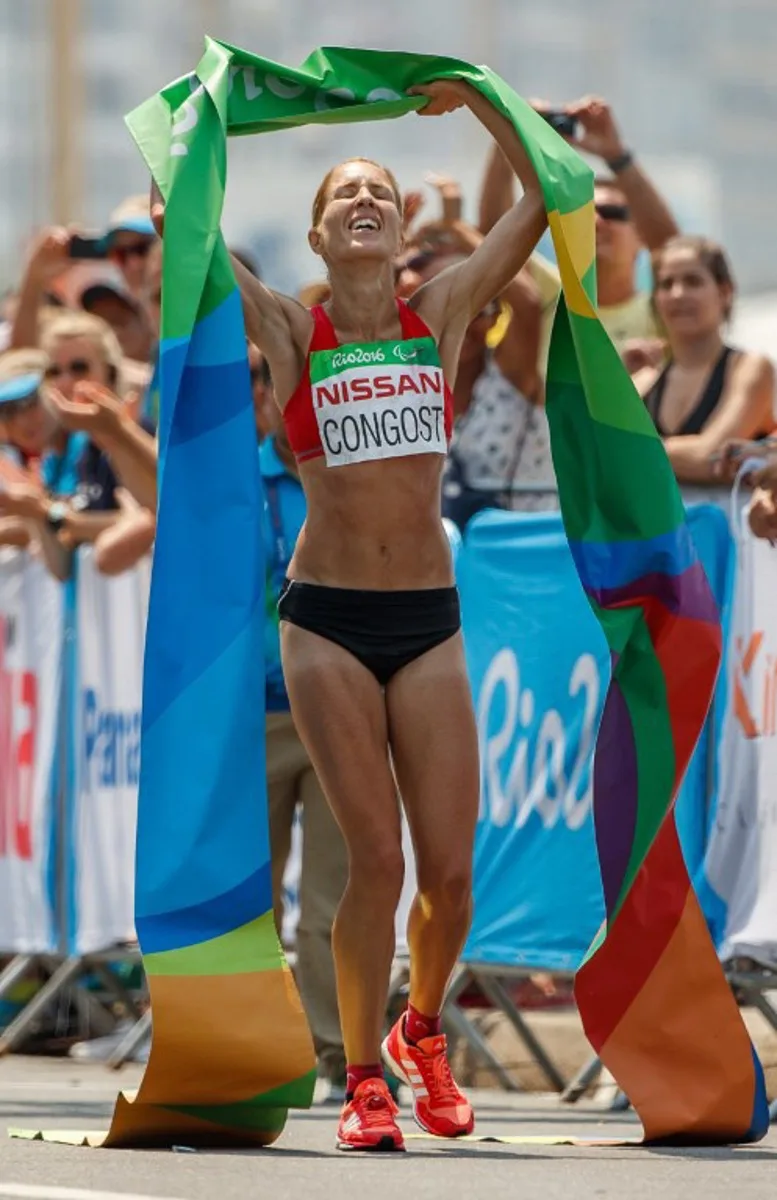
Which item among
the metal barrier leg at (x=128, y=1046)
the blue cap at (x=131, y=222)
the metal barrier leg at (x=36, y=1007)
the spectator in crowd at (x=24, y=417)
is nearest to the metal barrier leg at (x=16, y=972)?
the metal barrier leg at (x=36, y=1007)

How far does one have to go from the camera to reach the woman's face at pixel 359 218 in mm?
7113

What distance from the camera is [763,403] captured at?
916 cm

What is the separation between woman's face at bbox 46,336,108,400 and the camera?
36.2ft

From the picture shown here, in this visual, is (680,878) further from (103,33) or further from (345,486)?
(103,33)

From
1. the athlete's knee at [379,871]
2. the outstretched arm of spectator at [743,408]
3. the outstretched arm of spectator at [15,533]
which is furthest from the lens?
the outstretched arm of spectator at [15,533]

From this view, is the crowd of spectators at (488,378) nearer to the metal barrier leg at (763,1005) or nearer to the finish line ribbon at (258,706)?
the finish line ribbon at (258,706)

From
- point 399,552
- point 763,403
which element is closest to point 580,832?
point 763,403

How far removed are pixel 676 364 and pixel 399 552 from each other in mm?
2615

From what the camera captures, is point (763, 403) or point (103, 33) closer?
point (763, 403)

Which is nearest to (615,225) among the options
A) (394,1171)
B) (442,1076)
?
(442,1076)

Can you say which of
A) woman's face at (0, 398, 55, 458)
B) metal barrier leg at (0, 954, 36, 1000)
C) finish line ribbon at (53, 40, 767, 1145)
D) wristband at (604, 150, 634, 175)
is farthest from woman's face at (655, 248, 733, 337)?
metal barrier leg at (0, 954, 36, 1000)

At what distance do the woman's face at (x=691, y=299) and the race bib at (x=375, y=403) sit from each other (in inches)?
93.1

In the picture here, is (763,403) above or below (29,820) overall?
above

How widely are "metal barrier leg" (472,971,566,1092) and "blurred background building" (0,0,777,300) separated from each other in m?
52.0
